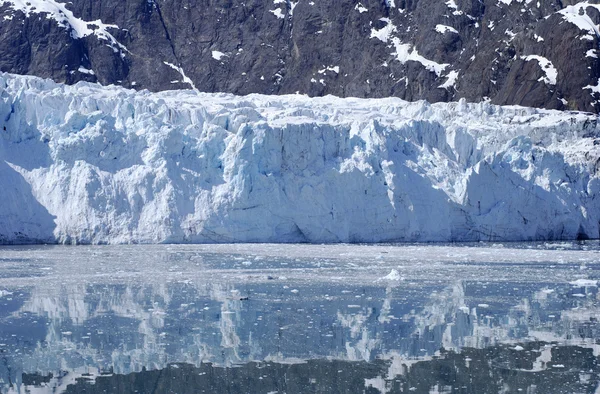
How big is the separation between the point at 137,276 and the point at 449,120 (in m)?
17.6

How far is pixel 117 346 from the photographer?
31.0ft

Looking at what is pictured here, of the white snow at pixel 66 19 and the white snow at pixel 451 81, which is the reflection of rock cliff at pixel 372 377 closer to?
the white snow at pixel 451 81

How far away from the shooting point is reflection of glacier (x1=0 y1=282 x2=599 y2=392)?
9023 millimetres

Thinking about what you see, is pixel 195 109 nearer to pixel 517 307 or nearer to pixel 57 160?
pixel 57 160

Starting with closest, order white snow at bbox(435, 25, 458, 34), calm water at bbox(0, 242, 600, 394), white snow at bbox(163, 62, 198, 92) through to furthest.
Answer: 1. calm water at bbox(0, 242, 600, 394)
2. white snow at bbox(435, 25, 458, 34)
3. white snow at bbox(163, 62, 198, 92)

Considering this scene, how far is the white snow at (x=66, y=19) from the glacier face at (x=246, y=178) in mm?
22926

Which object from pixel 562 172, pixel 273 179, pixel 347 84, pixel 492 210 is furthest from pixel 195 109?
pixel 347 84

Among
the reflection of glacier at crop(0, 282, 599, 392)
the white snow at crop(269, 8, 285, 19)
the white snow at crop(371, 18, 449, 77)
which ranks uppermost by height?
the white snow at crop(269, 8, 285, 19)

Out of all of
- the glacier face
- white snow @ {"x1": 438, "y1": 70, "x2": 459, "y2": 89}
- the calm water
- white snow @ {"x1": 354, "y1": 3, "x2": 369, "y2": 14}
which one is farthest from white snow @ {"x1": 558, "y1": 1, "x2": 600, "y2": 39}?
the calm water

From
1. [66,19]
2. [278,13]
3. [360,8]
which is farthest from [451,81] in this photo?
[66,19]

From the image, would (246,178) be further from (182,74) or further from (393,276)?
(182,74)

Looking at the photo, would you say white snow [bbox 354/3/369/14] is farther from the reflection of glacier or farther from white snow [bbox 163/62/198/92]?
the reflection of glacier

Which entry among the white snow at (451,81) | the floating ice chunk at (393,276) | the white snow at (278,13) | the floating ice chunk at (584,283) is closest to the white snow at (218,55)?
the white snow at (278,13)

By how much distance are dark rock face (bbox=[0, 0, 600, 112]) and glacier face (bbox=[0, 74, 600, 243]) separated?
53.0 feet
